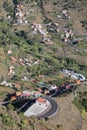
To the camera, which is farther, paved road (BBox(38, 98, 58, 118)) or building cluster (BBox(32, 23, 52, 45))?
building cluster (BBox(32, 23, 52, 45))

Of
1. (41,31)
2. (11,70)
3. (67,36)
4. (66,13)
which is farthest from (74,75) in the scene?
(66,13)

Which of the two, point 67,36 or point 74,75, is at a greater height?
point 74,75

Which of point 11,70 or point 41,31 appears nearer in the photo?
point 11,70

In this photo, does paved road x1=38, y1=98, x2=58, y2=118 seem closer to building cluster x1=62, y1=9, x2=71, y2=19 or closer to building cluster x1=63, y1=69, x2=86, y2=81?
building cluster x1=63, y1=69, x2=86, y2=81

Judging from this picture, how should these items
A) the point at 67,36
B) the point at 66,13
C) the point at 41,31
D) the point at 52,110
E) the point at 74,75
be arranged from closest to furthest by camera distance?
the point at 52,110
the point at 74,75
the point at 67,36
the point at 41,31
the point at 66,13

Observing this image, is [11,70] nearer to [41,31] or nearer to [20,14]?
[41,31]

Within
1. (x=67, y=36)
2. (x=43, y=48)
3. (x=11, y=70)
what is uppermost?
(x=11, y=70)

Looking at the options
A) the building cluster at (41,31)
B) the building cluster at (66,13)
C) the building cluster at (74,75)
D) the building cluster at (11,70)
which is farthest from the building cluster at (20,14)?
the building cluster at (11,70)

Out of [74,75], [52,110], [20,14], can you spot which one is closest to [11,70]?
[74,75]

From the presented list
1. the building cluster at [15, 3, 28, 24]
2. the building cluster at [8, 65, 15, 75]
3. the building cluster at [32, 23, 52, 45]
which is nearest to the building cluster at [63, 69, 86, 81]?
the building cluster at [8, 65, 15, 75]

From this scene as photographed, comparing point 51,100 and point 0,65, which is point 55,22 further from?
point 51,100

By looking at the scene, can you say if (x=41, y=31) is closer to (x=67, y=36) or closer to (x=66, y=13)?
(x=67, y=36)

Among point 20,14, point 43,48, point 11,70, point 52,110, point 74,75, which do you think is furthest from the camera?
point 20,14
